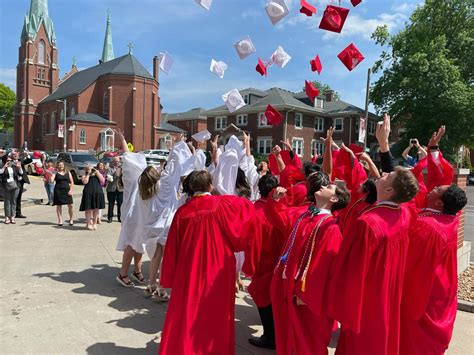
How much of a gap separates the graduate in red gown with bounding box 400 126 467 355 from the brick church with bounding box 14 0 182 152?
4800 cm

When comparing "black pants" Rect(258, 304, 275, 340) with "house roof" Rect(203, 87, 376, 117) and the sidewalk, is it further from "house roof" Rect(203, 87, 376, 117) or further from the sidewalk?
"house roof" Rect(203, 87, 376, 117)

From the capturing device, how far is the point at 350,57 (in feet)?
21.1

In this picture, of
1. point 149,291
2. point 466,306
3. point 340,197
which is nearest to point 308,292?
point 340,197

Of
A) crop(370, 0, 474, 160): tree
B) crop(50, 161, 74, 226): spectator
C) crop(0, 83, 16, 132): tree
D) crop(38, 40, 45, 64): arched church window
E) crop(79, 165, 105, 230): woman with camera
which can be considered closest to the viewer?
crop(79, 165, 105, 230): woman with camera

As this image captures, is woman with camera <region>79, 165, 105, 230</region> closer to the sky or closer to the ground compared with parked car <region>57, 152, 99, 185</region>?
closer to the ground

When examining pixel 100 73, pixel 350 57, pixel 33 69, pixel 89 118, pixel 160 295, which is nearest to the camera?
pixel 160 295

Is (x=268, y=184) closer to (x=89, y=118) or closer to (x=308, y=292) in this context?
(x=308, y=292)

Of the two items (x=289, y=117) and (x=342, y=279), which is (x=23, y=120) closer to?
(x=289, y=117)

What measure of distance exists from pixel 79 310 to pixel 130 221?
139 cm

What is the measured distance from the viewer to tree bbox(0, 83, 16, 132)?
73.6 meters

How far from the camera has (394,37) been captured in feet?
112

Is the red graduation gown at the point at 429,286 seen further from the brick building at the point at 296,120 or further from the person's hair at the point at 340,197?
the brick building at the point at 296,120

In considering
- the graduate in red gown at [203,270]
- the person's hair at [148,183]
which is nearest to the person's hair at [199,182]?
the graduate in red gown at [203,270]

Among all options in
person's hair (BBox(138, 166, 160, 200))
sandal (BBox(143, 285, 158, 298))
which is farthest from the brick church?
sandal (BBox(143, 285, 158, 298))
